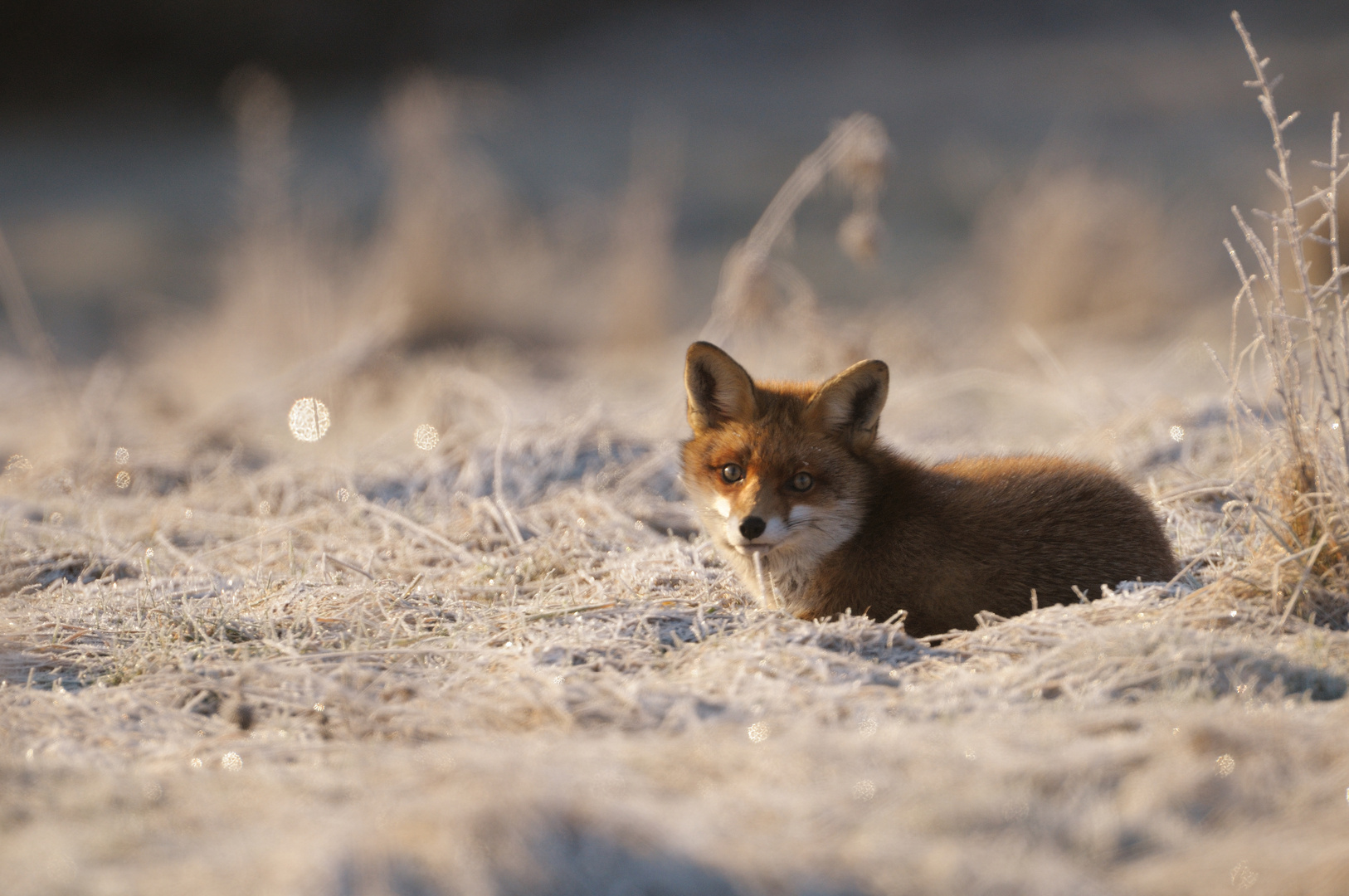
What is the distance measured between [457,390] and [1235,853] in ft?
20.8

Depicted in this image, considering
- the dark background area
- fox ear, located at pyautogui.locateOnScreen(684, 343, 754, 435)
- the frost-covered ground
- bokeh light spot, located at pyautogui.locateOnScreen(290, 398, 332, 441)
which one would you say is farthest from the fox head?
the dark background area

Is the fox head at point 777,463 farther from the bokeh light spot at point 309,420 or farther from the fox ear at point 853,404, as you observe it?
the bokeh light spot at point 309,420

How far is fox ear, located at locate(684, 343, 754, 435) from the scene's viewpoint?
3.92 m

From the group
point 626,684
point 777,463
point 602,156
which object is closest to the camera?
point 626,684

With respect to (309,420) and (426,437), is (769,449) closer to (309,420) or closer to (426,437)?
(426,437)

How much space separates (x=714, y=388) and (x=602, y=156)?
20323 mm

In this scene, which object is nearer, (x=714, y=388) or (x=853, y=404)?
(x=853, y=404)

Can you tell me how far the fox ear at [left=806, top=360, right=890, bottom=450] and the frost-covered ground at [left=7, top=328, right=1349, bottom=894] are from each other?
2.57 feet

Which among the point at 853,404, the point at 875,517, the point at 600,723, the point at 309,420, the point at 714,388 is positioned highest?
the point at 309,420

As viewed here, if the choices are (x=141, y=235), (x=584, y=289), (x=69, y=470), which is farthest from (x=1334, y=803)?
(x=141, y=235)

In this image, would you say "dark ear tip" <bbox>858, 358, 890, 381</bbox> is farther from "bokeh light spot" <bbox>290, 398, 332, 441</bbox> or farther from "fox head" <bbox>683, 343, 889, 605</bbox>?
"bokeh light spot" <bbox>290, 398, 332, 441</bbox>

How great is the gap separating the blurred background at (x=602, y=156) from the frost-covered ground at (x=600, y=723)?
133 inches

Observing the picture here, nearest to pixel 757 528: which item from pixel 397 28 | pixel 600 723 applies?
pixel 600 723

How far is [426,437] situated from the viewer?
730 centimetres
